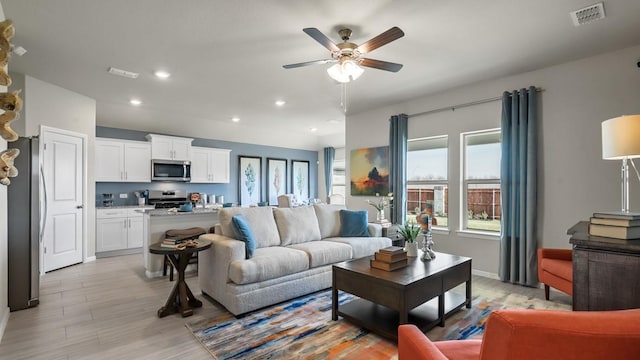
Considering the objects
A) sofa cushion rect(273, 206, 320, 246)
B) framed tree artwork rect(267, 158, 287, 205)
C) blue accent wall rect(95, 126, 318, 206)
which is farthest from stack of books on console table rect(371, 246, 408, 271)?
framed tree artwork rect(267, 158, 287, 205)

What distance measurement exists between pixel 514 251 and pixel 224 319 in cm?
353

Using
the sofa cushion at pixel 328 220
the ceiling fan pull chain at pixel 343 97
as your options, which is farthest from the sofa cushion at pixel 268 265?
the ceiling fan pull chain at pixel 343 97

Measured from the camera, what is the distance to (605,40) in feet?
9.86

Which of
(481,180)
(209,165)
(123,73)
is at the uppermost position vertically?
(123,73)

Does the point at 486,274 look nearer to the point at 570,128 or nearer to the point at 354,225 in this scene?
the point at 354,225

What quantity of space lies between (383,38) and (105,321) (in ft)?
11.4

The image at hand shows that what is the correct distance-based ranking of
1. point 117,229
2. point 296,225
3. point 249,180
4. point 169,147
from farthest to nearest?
point 249,180 → point 169,147 → point 117,229 → point 296,225

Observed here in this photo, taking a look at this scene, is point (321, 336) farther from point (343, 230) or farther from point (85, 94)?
point (85, 94)

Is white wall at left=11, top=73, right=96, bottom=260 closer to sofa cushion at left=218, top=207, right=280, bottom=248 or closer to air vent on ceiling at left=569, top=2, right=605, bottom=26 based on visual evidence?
sofa cushion at left=218, top=207, right=280, bottom=248

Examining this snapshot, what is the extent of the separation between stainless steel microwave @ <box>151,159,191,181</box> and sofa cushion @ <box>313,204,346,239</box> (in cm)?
362

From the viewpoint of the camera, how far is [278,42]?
3.04 m

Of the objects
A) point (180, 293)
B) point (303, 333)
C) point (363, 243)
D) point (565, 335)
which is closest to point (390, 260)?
point (303, 333)

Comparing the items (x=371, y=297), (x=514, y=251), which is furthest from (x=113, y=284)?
(x=514, y=251)

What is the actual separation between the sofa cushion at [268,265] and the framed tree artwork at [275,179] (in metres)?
4.98
